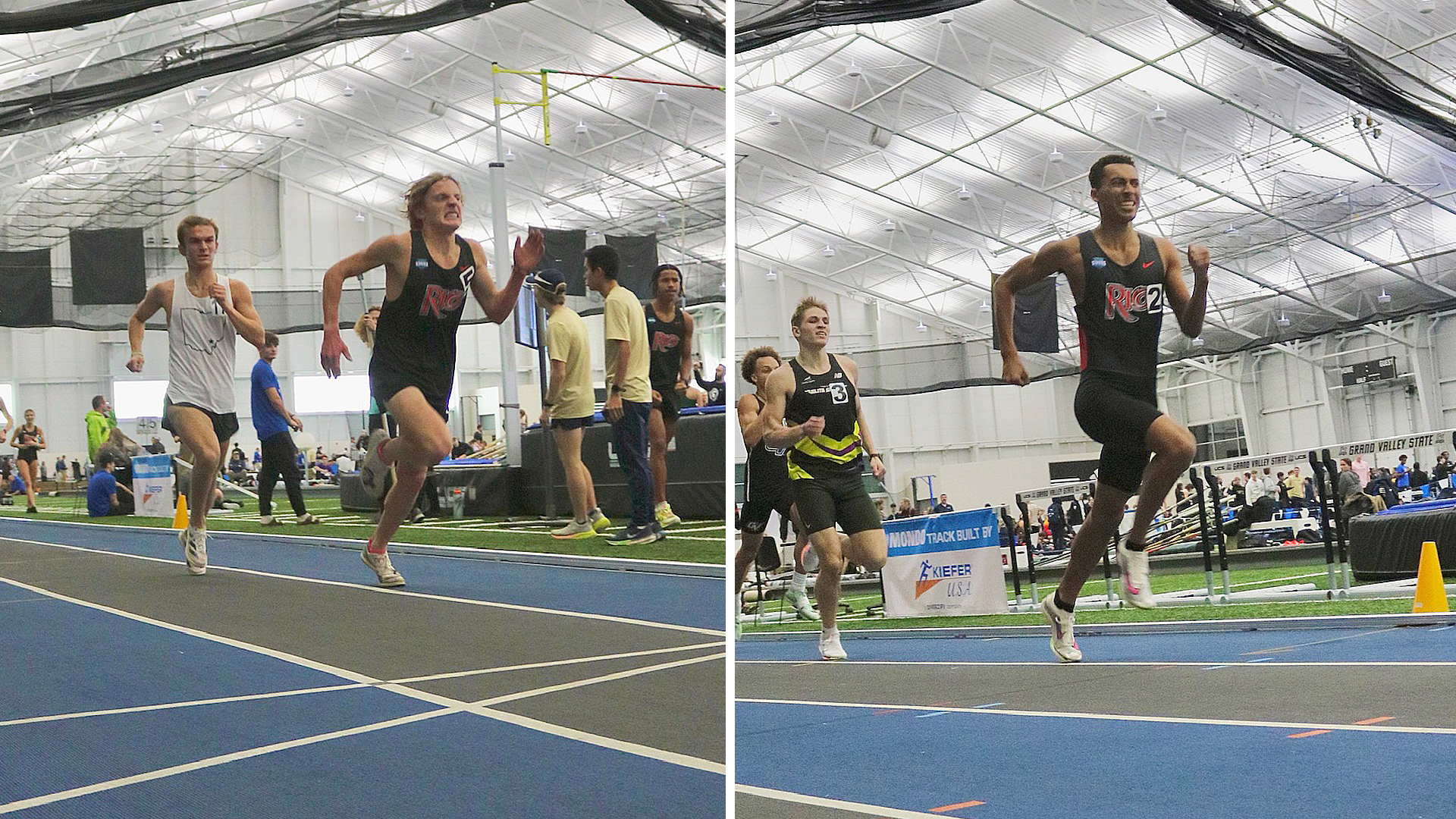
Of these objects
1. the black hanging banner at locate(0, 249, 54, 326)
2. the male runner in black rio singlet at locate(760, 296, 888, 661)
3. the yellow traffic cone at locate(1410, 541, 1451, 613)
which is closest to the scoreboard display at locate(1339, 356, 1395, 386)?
the yellow traffic cone at locate(1410, 541, 1451, 613)

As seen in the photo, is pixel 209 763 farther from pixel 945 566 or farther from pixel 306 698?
pixel 945 566

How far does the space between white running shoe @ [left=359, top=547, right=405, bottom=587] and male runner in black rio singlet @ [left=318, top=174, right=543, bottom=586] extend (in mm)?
39

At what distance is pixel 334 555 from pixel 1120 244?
1.40m

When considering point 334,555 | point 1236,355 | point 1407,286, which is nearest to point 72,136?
point 334,555

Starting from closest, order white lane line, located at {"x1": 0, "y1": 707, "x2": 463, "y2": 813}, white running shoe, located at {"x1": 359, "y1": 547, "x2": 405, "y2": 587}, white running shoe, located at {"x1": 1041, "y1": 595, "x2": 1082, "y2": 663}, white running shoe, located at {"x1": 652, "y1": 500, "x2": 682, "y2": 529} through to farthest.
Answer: white lane line, located at {"x1": 0, "y1": 707, "x2": 463, "y2": 813}
white running shoe, located at {"x1": 359, "y1": 547, "x2": 405, "y2": 587}
white running shoe, located at {"x1": 1041, "y1": 595, "x2": 1082, "y2": 663}
white running shoe, located at {"x1": 652, "y1": 500, "x2": 682, "y2": 529}

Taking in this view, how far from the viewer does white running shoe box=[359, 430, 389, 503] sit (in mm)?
1620

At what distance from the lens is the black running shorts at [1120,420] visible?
202cm

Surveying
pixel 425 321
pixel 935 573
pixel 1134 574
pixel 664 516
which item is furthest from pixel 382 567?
pixel 935 573

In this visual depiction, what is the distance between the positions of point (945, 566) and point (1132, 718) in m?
1.65

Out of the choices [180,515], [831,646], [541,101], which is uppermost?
[541,101]

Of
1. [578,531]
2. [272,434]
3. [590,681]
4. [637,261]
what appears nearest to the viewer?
[272,434]

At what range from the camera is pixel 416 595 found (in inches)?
69.2

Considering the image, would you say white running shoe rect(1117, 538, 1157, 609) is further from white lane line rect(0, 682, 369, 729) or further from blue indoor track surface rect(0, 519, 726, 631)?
white lane line rect(0, 682, 369, 729)

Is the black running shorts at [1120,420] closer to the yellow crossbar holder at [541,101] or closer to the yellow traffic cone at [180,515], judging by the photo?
the yellow crossbar holder at [541,101]
